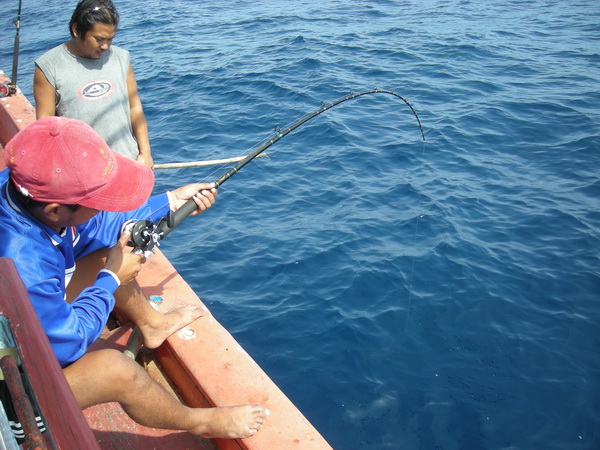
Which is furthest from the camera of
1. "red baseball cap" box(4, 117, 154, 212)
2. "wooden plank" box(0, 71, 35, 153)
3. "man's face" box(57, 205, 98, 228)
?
"wooden plank" box(0, 71, 35, 153)

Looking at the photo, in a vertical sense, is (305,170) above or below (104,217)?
below

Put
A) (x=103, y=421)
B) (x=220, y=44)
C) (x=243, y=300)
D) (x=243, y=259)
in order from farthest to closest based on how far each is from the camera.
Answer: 1. (x=220, y=44)
2. (x=243, y=259)
3. (x=243, y=300)
4. (x=103, y=421)

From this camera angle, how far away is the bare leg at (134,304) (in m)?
2.80

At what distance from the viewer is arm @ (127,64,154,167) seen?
3.71 metres

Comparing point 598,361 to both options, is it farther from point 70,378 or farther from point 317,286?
point 70,378

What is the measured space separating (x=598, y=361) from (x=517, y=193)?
256cm

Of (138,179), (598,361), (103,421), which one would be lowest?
(598,361)

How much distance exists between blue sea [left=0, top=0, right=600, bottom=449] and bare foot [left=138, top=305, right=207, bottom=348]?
122 cm

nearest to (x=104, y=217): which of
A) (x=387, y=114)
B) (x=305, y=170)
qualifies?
(x=305, y=170)

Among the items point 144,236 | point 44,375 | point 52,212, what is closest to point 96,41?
point 144,236

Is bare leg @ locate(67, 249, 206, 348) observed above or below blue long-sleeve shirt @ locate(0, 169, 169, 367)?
below

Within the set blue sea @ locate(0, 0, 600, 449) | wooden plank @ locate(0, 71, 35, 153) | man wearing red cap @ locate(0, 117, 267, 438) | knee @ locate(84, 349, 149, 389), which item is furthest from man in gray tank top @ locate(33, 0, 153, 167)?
wooden plank @ locate(0, 71, 35, 153)

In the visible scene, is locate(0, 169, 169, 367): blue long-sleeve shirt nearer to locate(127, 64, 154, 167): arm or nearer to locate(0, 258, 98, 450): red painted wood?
locate(0, 258, 98, 450): red painted wood

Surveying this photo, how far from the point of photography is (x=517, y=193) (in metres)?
6.30
